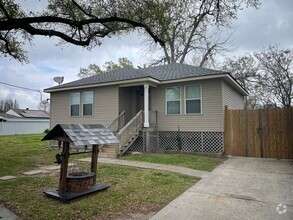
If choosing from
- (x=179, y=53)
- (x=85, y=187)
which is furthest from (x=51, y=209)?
(x=179, y=53)

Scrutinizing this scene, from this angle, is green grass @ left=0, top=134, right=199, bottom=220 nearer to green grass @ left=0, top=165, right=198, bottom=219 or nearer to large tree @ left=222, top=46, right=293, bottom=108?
green grass @ left=0, top=165, right=198, bottom=219

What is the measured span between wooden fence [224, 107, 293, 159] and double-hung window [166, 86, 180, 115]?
253cm

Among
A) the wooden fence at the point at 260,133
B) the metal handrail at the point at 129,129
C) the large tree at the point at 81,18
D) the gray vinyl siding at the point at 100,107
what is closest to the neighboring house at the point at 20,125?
the gray vinyl siding at the point at 100,107

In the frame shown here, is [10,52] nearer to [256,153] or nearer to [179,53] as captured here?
[256,153]

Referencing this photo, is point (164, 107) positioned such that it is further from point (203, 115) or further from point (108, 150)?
point (108, 150)

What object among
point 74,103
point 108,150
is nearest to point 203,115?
point 108,150

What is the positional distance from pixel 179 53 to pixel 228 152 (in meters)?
16.2

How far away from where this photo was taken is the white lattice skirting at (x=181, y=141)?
37.0 ft

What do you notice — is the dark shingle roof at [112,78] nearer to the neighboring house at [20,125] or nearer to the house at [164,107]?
the house at [164,107]

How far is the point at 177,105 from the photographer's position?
12.2m

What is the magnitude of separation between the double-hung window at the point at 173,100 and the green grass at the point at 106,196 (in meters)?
5.61

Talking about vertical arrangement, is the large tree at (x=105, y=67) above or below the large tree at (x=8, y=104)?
above

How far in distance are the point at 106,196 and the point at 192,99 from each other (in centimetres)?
795

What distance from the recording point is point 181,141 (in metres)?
12.0
